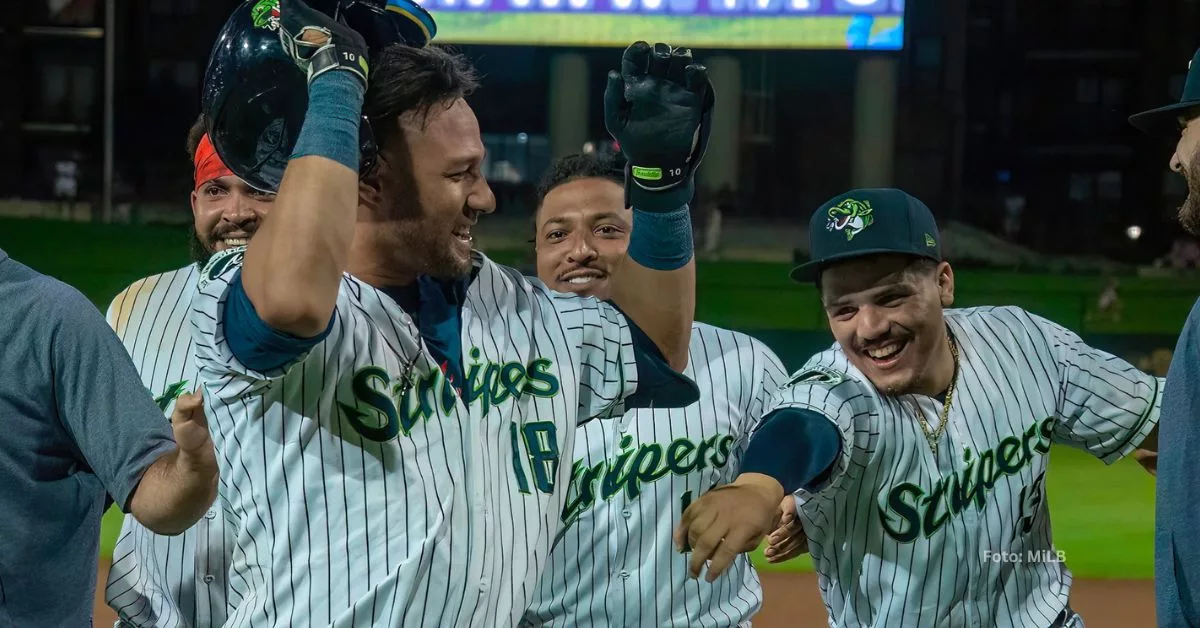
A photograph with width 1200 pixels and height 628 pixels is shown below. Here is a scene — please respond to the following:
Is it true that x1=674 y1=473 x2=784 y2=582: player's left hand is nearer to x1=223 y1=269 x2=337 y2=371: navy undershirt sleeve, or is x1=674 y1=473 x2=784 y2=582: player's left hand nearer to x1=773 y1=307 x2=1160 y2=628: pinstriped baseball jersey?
x1=773 y1=307 x2=1160 y2=628: pinstriped baseball jersey

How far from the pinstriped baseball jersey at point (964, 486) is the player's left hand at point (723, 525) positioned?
0.44 meters

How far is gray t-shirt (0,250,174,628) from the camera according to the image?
5.51 feet

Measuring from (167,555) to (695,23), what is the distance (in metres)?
5.21

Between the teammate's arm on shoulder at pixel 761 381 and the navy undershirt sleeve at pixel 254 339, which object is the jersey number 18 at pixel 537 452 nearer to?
the navy undershirt sleeve at pixel 254 339

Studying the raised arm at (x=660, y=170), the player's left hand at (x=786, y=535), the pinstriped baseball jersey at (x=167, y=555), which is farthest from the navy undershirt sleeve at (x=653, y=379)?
the pinstriped baseball jersey at (x=167, y=555)

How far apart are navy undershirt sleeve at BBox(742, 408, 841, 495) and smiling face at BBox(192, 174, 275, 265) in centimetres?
110

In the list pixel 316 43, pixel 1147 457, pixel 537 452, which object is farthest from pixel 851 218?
pixel 316 43

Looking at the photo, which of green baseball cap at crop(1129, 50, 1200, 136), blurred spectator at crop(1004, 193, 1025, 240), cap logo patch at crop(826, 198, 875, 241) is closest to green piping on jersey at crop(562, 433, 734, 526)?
cap logo patch at crop(826, 198, 875, 241)

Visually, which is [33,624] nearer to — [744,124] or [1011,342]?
[1011,342]

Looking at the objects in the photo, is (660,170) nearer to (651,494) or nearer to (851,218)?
(851,218)

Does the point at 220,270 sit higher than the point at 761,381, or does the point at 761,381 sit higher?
the point at 220,270

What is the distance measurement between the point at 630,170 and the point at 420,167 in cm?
30

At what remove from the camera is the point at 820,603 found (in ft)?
16.9

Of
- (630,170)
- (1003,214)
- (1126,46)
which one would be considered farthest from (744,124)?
(630,170)
